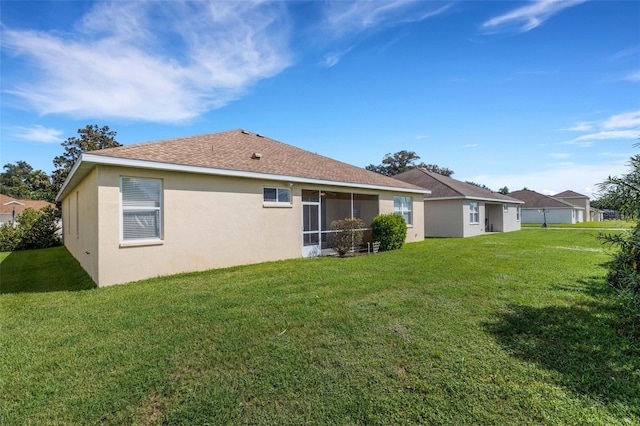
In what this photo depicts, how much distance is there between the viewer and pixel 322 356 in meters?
3.57

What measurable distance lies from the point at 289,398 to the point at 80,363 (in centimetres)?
271

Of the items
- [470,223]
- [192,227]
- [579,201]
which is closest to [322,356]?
[192,227]

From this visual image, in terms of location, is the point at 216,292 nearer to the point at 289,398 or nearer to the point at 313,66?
the point at 289,398

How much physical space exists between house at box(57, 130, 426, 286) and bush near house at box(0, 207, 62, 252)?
11.9m

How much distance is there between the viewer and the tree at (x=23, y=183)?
119 feet

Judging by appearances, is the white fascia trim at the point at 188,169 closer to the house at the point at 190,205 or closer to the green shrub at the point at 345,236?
the house at the point at 190,205

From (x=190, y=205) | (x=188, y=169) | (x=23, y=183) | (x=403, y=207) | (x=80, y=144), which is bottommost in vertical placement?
(x=190, y=205)

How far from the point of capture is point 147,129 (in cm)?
1791

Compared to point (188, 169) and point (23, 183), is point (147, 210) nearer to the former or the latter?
point (188, 169)

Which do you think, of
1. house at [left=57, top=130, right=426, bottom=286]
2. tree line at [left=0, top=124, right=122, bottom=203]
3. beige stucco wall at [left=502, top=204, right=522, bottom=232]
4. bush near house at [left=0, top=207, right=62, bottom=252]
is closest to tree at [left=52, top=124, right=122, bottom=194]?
tree line at [left=0, top=124, right=122, bottom=203]

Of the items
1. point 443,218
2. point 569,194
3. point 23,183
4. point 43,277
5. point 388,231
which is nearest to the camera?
point 43,277

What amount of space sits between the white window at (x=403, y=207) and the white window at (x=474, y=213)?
7081 mm

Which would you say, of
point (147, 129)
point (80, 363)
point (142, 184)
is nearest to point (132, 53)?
point (142, 184)

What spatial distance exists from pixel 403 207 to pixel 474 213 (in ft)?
28.1
